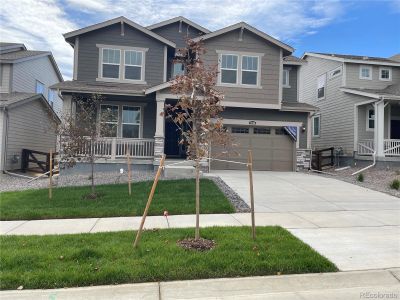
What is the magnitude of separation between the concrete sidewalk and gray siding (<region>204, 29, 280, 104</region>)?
1311 centimetres

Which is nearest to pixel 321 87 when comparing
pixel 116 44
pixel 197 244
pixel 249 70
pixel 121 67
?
pixel 249 70

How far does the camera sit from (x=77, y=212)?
8.62 metres

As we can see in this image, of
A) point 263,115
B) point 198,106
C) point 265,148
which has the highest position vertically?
point 263,115

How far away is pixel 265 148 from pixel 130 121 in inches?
280

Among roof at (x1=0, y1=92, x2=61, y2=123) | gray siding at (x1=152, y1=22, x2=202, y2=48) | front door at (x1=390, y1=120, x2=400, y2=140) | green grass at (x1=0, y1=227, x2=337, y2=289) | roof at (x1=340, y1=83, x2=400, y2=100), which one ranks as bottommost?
green grass at (x1=0, y1=227, x2=337, y2=289)

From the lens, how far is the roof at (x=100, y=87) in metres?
15.6

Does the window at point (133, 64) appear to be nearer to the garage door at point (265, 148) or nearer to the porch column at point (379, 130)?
the garage door at point (265, 148)

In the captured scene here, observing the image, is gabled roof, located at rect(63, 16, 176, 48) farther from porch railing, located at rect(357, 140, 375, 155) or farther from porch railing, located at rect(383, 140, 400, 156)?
porch railing, located at rect(383, 140, 400, 156)

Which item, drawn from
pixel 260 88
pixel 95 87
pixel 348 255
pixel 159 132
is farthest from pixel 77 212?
pixel 260 88

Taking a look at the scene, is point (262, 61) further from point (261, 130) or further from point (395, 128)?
point (395, 128)

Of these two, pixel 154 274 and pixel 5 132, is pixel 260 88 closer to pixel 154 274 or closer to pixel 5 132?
pixel 5 132

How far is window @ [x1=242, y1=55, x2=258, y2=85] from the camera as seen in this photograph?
57.0 feet

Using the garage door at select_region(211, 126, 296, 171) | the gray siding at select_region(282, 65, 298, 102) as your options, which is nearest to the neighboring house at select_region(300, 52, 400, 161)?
the gray siding at select_region(282, 65, 298, 102)

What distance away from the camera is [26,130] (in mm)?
19484
